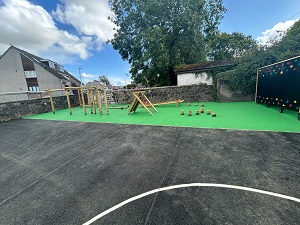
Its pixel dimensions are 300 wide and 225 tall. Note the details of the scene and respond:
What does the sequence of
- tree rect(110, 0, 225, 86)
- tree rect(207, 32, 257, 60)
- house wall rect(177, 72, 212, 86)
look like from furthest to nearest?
tree rect(207, 32, 257, 60) < tree rect(110, 0, 225, 86) < house wall rect(177, 72, 212, 86)

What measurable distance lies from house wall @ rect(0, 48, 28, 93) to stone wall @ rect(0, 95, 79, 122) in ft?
71.8

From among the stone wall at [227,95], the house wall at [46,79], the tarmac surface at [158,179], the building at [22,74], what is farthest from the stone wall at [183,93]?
the house wall at [46,79]

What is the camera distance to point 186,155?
10.9 ft

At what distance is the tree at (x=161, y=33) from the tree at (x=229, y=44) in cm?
1199

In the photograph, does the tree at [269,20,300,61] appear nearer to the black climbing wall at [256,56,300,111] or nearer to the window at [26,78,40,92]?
the black climbing wall at [256,56,300,111]

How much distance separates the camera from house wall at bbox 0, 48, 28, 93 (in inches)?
1037

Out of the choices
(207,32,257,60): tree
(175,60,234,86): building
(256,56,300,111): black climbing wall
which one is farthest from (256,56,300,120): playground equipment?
(207,32,257,60): tree

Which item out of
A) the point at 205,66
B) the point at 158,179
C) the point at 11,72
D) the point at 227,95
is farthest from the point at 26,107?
the point at 11,72

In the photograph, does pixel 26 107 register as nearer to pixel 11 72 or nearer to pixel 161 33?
pixel 161 33

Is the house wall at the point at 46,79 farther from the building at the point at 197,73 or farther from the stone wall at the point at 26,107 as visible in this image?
the building at the point at 197,73

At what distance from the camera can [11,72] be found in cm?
2695

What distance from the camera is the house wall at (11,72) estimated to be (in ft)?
86.4

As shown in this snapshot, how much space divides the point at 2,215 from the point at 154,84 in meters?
19.6

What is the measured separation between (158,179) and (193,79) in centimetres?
1443
